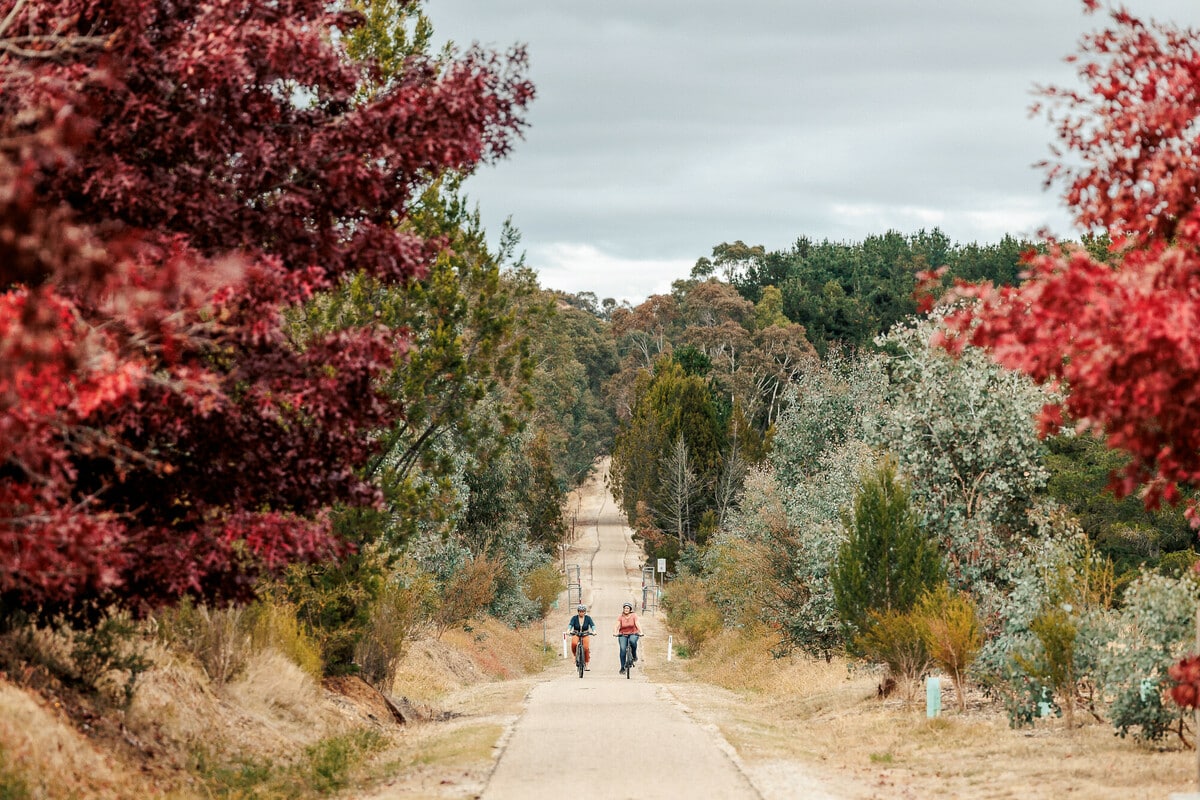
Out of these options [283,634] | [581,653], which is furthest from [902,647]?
[581,653]

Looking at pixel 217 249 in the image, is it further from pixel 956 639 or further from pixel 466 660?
pixel 466 660

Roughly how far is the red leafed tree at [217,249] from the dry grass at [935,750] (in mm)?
5503

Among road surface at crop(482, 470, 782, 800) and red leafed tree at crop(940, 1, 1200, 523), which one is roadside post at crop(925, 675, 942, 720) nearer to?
road surface at crop(482, 470, 782, 800)

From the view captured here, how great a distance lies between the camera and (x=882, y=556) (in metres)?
22.4

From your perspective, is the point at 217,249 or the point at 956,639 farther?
the point at 956,639

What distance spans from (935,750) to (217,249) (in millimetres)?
9987

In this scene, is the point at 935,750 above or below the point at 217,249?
below

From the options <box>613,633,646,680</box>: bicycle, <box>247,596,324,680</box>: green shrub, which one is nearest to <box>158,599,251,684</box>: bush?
<box>247,596,324,680</box>: green shrub

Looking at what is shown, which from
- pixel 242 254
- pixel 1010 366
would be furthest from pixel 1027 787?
pixel 242 254

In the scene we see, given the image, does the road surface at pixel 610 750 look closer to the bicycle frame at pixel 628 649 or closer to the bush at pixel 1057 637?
the bicycle frame at pixel 628 649

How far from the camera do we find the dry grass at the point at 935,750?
1127cm

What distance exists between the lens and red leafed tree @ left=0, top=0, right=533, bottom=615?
736 cm

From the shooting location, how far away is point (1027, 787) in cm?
1128

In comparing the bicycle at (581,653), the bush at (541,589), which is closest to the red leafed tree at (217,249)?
the bicycle at (581,653)
